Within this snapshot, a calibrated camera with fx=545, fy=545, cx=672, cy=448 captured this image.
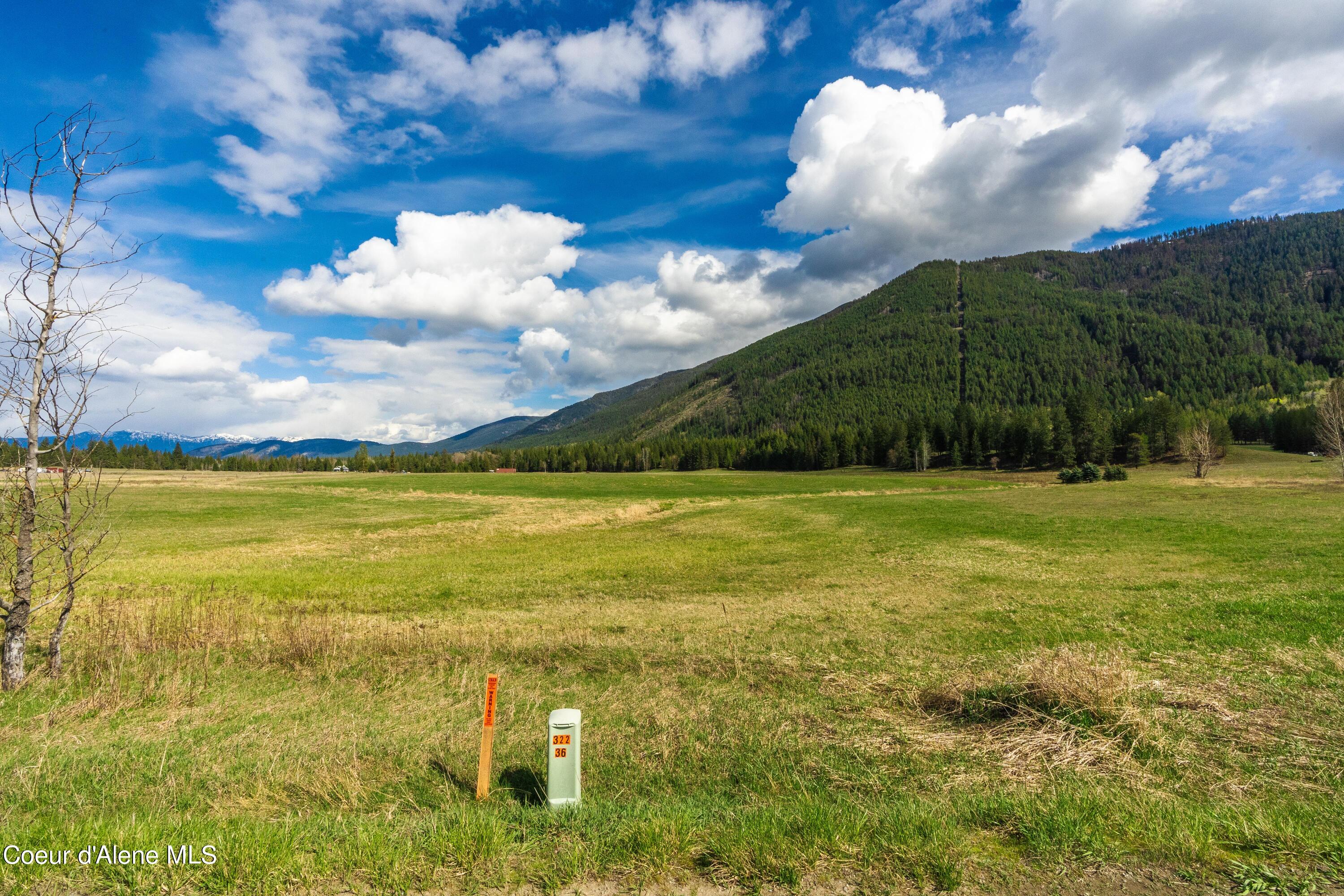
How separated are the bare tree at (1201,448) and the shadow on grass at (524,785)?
298 ft

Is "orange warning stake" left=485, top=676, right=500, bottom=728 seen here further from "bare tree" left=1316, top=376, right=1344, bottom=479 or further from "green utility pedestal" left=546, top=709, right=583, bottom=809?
"bare tree" left=1316, top=376, right=1344, bottom=479

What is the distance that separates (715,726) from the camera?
9508 mm

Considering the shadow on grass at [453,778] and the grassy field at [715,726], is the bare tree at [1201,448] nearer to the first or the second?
the grassy field at [715,726]

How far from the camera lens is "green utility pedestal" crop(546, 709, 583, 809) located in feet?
21.0

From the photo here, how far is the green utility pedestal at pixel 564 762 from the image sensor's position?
6414 mm

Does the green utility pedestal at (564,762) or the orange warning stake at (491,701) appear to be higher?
the orange warning stake at (491,701)

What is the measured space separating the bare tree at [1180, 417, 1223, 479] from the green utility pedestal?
9096cm

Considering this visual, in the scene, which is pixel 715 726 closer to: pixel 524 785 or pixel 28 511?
pixel 524 785

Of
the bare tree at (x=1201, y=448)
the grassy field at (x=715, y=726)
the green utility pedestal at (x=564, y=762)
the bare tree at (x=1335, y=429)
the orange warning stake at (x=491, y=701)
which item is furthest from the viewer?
the bare tree at (x=1201, y=448)

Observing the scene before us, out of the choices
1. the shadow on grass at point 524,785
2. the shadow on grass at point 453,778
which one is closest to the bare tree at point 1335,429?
the shadow on grass at point 524,785

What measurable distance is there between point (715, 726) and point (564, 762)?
3835 mm

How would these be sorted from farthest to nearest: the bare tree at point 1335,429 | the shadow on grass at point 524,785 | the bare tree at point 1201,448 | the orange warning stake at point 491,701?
the bare tree at point 1201,448
the bare tree at point 1335,429
the shadow on grass at point 524,785
the orange warning stake at point 491,701

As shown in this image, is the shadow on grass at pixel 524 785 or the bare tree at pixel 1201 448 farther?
the bare tree at pixel 1201 448

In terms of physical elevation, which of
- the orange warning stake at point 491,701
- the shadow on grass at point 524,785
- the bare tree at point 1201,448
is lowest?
the shadow on grass at point 524,785
